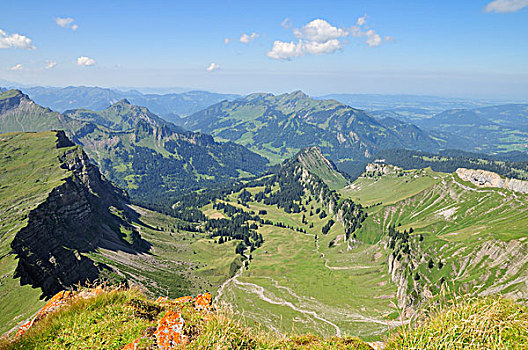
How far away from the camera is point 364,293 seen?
163 m

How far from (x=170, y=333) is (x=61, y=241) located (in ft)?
512

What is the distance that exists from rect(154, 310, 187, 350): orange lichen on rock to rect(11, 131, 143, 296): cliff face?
2731 inches

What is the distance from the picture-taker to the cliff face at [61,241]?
102812 millimetres

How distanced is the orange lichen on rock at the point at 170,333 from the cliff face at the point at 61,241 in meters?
69.4

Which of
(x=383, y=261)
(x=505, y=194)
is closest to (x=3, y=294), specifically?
(x=383, y=261)

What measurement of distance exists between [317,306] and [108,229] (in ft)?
480

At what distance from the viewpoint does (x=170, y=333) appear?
525 inches

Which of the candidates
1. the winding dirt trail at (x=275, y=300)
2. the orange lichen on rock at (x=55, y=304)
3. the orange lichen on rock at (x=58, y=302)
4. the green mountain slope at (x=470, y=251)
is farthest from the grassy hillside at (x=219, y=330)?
the winding dirt trail at (x=275, y=300)

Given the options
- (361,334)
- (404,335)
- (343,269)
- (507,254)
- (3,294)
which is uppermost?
(404,335)

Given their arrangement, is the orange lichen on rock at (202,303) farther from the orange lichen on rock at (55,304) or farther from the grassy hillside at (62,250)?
the grassy hillside at (62,250)

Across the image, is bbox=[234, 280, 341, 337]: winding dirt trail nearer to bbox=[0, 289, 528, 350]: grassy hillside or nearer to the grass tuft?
bbox=[0, 289, 528, 350]: grassy hillside

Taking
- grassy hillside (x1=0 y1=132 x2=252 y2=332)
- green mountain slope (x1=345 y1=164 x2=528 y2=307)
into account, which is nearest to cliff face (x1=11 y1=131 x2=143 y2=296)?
grassy hillside (x1=0 y1=132 x2=252 y2=332)

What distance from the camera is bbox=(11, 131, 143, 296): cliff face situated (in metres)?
103

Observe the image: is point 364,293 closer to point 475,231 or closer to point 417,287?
point 417,287
